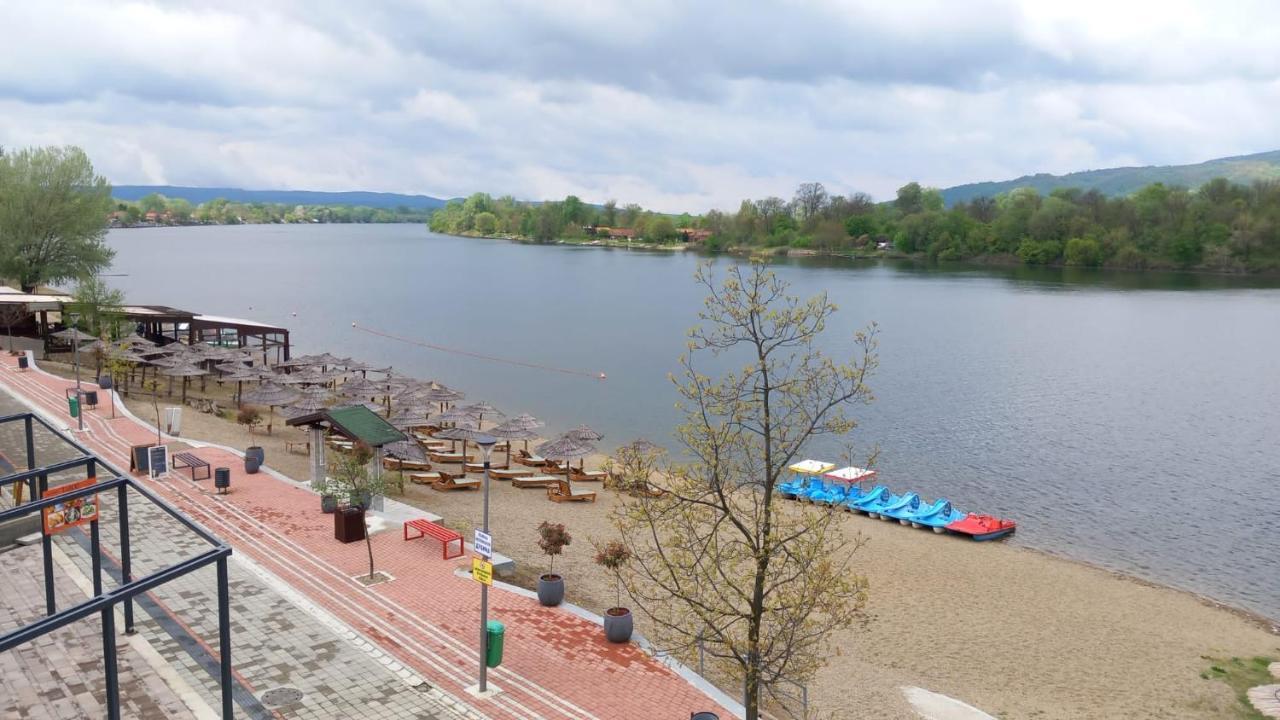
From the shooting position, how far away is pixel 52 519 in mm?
11141

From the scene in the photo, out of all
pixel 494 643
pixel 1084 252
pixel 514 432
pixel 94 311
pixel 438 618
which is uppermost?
pixel 1084 252

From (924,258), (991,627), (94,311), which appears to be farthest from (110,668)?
(924,258)

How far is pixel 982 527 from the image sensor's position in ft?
86.2

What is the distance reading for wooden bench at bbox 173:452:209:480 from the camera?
21531 mm

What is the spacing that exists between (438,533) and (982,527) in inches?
667

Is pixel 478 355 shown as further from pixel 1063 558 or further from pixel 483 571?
pixel 483 571

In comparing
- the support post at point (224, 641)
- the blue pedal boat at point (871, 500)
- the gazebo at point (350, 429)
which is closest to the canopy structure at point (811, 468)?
the blue pedal boat at point (871, 500)

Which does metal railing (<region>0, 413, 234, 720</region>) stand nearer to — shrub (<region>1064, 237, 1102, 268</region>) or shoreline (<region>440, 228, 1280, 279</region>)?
shoreline (<region>440, 228, 1280, 279</region>)

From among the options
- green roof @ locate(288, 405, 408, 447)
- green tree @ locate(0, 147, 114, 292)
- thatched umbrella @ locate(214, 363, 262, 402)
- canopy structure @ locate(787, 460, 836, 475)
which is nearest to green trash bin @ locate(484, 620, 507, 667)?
green roof @ locate(288, 405, 408, 447)

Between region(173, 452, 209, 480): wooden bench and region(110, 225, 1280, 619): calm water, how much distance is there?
62.7 feet

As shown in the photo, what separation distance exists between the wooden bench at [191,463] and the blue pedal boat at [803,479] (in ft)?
56.7

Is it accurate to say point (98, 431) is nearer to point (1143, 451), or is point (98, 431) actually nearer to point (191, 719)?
point (191, 719)

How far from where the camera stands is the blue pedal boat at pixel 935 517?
26.5 metres

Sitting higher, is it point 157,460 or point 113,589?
point 113,589
